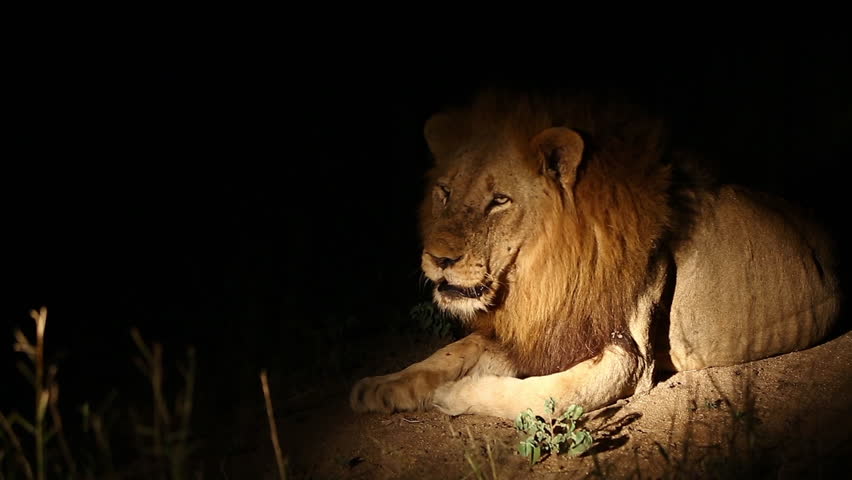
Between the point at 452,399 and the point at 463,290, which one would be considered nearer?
the point at 463,290

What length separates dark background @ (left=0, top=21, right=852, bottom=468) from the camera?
4.59 m

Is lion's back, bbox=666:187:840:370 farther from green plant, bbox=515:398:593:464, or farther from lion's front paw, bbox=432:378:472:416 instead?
lion's front paw, bbox=432:378:472:416

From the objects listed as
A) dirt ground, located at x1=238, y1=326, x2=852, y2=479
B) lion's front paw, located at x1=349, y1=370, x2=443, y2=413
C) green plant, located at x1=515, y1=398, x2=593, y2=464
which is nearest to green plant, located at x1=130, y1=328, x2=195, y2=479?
dirt ground, located at x1=238, y1=326, x2=852, y2=479

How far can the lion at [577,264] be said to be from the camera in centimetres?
297

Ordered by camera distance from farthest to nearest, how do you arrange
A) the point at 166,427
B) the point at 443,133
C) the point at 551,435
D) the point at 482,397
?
1. the point at 443,133
2. the point at 482,397
3. the point at 551,435
4. the point at 166,427

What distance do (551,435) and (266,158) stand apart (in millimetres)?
4957

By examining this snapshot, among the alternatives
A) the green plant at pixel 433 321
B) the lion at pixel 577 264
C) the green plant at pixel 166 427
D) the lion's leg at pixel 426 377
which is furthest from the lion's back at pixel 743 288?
the green plant at pixel 166 427

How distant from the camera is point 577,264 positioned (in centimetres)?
300

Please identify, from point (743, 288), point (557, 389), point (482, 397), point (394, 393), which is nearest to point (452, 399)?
point (482, 397)

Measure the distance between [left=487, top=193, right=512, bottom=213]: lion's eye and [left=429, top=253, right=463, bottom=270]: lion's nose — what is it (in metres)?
0.24

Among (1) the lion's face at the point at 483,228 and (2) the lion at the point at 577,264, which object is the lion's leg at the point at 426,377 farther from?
(1) the lion's face at the point at 483,228

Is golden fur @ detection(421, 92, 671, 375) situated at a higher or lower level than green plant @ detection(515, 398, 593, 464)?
higher

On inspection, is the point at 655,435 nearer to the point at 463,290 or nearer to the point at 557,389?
the point at 557,389

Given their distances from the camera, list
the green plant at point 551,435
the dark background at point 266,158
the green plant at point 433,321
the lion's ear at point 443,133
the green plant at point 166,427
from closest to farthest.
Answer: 1. the green plant at point 166,427
2. the green plant at point 551,435
3. the lion's ear at point 443,133
4. the green plant at point 433,321
5. the dark background at point 266,158
